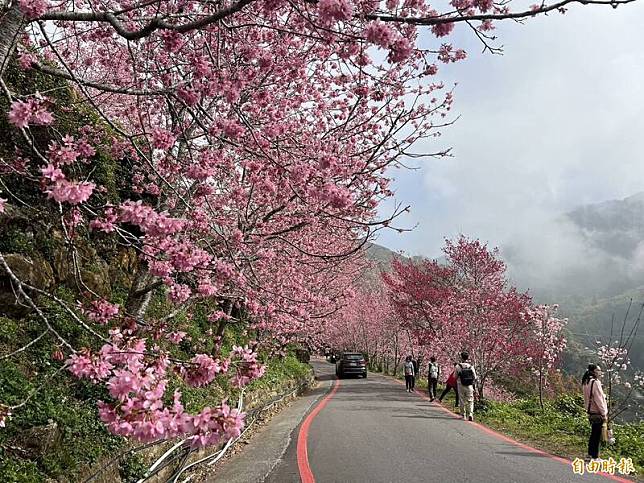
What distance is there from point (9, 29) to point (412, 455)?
7234mm

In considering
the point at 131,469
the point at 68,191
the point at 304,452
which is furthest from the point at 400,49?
the point at 304,452

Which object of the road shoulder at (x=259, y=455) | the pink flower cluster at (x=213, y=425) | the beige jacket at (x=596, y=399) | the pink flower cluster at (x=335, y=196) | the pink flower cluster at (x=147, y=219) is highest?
the pink flower cluster at (x=335, y=196)

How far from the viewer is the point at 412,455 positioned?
7633 mm

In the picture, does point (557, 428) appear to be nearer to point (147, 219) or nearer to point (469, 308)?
point (469, 308)

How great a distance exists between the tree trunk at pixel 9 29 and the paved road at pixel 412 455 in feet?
17.8

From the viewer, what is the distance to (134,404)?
239 centimetres

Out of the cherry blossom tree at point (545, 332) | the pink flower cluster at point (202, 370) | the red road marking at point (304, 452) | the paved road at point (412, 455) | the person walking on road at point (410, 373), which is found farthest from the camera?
the person walking on road at point (410, 373)

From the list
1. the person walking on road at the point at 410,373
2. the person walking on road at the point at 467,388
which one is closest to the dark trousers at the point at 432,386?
the person walking on road at the point at 410,373

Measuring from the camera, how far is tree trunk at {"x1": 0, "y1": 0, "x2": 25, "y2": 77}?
340cm

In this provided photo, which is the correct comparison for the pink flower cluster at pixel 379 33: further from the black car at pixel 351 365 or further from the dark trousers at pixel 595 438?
the black car at pixel 351 365

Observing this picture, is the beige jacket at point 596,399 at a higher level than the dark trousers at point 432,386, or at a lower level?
higher

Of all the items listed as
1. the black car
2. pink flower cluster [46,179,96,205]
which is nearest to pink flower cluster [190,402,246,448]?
pink flower cluster [46,179,96,205]

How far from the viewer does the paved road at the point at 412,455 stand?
641cm

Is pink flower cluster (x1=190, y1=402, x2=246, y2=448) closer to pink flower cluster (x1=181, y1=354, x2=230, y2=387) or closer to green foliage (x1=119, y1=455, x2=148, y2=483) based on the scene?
pink flower cluster (x1=181, y1=354, x2=230, y2=387)
